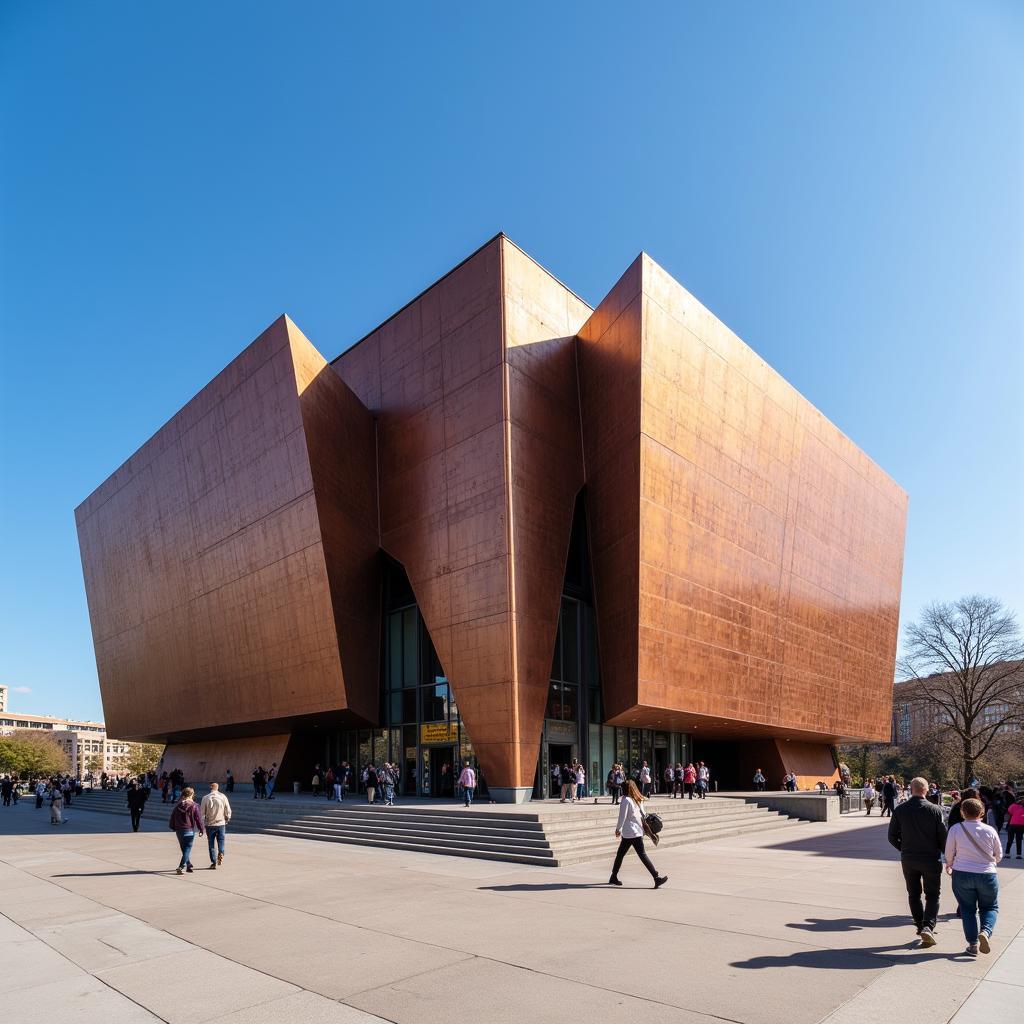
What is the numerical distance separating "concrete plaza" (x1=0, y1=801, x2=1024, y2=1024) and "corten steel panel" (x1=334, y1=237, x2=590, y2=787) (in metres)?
8.85

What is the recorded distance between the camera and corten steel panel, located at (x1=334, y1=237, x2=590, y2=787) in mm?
23828

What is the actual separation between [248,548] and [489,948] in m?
26.1

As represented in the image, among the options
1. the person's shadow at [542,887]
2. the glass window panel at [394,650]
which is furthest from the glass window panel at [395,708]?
the person's shadow at [542,887]

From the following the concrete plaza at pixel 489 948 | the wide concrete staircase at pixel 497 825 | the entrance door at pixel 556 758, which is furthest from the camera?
the entrance door at pixel 556 758

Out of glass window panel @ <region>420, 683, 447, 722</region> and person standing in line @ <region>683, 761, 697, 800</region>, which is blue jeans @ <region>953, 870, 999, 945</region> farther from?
glass window panel @ <region>420, 683, 447, 722</region>

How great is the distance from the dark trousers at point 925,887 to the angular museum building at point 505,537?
15.2 metres

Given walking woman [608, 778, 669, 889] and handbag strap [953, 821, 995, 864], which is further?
walking woman [608, 778, 669, 889]

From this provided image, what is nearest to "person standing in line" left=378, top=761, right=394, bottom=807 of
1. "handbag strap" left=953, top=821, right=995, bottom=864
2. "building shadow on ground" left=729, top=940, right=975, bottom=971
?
"building shadow on ground" left=729, top=940, right=975, bottom=971

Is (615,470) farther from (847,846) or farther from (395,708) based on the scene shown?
(847,846)

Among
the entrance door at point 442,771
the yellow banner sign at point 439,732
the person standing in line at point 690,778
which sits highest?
the yellow banner sign at point 439,732

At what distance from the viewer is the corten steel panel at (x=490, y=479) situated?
23828 mm

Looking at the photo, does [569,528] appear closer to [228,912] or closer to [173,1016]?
[228,912]

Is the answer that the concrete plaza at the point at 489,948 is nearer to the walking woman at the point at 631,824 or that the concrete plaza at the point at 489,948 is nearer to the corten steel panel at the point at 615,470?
the walking woman at the point at 631,824

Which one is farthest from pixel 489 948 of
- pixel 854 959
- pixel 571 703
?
pixel 571 703
